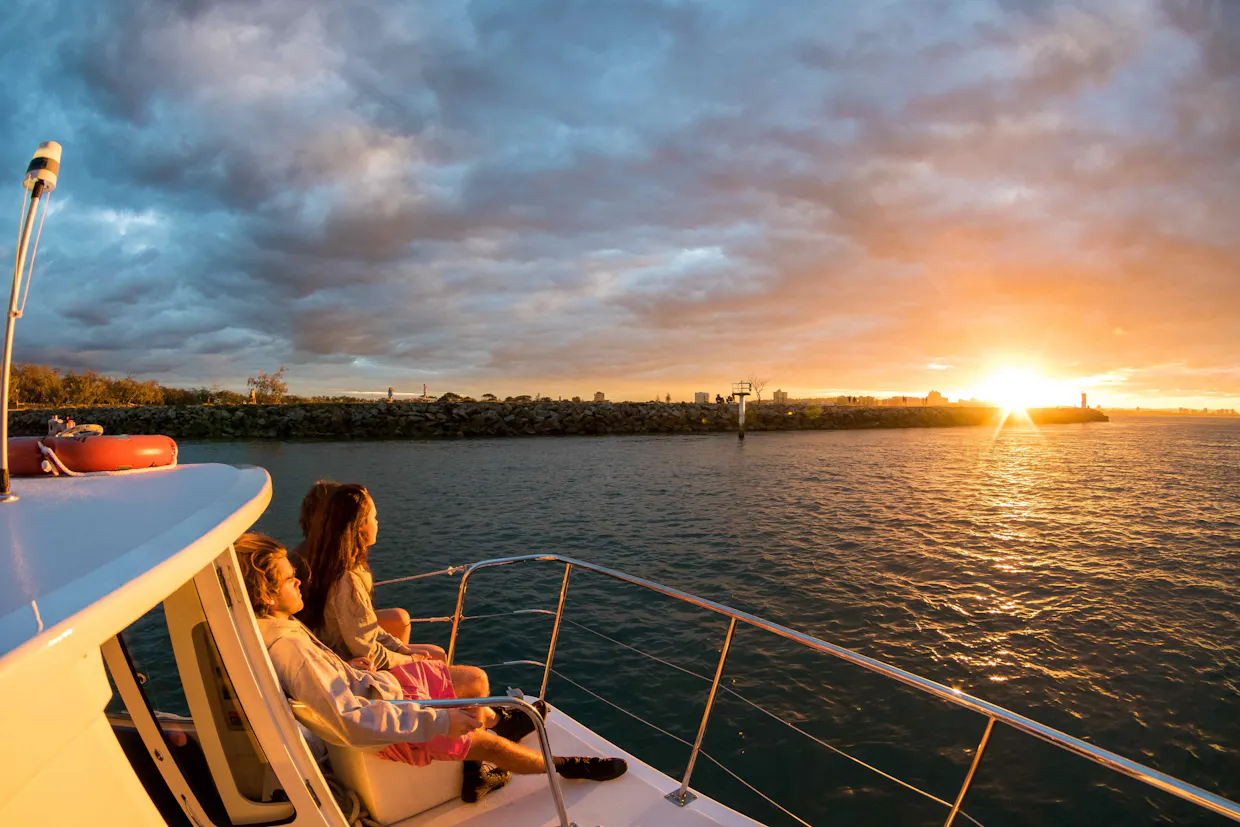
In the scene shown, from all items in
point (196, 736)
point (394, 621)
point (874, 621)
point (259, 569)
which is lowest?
point (874, 621)

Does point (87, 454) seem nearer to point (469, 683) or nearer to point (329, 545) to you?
point (329, 545)

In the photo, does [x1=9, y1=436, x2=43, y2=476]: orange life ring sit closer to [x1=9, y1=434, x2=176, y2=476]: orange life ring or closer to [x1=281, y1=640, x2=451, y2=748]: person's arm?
[x1=9, y1=434, x2=176, y2=476]: orange life ring

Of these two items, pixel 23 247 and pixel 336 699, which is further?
pixel 336 699

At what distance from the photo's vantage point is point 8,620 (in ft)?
3.01

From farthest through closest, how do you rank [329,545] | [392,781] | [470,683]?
1. [470,683]
2. [329,545]
3. [392,781]

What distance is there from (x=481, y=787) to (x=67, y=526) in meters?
2.41

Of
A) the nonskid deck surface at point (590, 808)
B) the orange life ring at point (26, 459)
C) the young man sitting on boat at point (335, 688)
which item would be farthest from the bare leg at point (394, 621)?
the orange life ring at point (26, 459)

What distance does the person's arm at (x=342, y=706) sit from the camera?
2.44m

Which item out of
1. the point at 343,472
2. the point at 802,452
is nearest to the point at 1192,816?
the point at 343,472

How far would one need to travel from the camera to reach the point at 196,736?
2.31 m

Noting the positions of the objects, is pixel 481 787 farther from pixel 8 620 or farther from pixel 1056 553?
pixel 1056 553

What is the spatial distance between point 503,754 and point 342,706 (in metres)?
1.10

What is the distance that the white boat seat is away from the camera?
2859 mm

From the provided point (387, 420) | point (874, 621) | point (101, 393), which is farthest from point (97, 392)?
point (874, 621)
